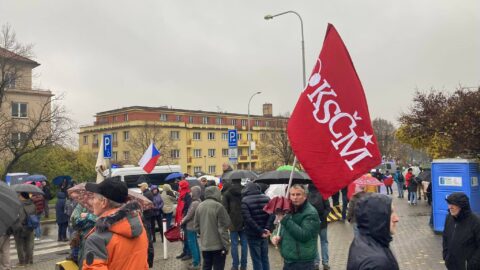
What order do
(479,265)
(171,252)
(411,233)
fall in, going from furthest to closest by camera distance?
(411,233), (171,252), (479,265)

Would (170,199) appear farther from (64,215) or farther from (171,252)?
(64,215)

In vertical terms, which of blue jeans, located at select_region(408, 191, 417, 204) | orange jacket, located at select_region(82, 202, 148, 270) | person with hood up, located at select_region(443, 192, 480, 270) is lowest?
blue jeans, located at select_region(408, 191, 417, 204)

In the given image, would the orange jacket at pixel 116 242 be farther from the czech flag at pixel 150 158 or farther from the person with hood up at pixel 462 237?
the czech flag at pixel 150 158

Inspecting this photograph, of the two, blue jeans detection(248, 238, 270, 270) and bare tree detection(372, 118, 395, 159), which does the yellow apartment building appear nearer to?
bare tree detection(372, 118, 395, 159)

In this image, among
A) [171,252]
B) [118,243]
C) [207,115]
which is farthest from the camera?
[207,115]

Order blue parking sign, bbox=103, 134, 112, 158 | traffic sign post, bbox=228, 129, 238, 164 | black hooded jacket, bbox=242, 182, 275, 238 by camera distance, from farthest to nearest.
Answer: traffic sign post, bbox=228, 129, 238, 164 → blue parking sign, bbox=103, 134, 112, 158 → black hooded jacket, bbox=242, 182, 275, 238

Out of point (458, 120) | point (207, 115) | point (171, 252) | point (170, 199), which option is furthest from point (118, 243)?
point (207, 115)

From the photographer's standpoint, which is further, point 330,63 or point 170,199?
point 170,199

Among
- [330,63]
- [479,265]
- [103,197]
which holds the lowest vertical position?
[479,265]

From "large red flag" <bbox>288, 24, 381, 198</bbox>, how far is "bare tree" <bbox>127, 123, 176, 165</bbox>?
6047 centimetres

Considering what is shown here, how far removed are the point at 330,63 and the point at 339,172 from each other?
4.02 feet

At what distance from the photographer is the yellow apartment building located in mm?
68438

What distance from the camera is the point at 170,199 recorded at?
44.6 ft

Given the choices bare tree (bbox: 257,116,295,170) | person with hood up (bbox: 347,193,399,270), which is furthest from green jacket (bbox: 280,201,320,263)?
bare tree (bbox: 257,116,295,170)
